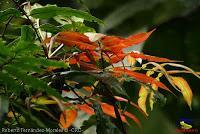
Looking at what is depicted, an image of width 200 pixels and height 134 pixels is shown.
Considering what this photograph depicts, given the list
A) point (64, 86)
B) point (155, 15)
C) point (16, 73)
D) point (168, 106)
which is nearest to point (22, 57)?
point (16, 73)

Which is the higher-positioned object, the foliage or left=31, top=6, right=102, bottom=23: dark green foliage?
left=31, top=6, right=102, bottom=23: dark green foliage

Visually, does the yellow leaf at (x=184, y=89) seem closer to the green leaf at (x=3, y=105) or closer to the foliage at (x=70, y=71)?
the foliage at (x=70, y=71)

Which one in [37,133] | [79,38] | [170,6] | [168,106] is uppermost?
[170,6]

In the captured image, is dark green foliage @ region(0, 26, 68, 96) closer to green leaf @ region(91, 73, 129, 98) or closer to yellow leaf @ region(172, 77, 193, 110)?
green leaf @ region(91, 73, 129, 98)

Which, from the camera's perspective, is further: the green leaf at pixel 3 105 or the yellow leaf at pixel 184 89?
the yellow leaf at pixel 184 89

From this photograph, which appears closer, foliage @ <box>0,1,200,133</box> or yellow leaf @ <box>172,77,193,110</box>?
foliage @ <box>0,1,200,133</box>

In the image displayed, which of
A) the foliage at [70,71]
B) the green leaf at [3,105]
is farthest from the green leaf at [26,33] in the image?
the green leaf at [3,105]

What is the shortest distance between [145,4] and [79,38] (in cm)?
103

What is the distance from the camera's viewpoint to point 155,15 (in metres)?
1.37

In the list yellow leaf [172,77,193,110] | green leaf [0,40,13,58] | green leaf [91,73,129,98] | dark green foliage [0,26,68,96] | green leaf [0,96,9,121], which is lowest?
yellow leaf [172,77,193,110]

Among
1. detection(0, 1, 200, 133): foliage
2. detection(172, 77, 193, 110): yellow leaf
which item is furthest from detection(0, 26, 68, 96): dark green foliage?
detection(172, 77, 193, 110): yellow leaf

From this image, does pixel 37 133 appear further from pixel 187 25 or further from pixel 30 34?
pixel 187 25

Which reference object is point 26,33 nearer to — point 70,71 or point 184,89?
point 70,71

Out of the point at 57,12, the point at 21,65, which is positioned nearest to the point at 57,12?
the point at 57,12
